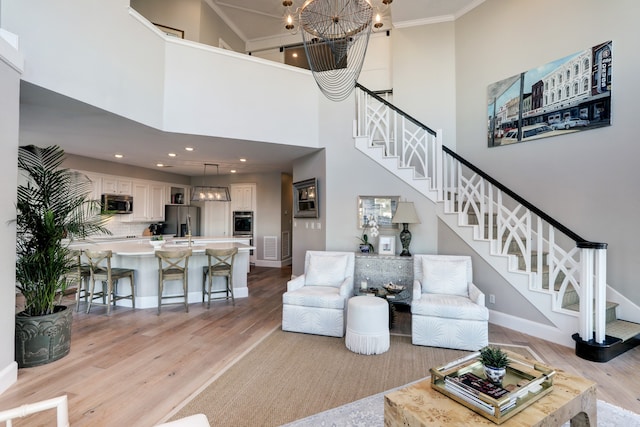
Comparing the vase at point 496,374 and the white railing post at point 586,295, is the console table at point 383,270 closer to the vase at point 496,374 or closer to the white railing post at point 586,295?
the white railing post at point 586,295

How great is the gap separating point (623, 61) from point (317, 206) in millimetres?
4358

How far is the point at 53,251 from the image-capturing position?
2.98 metres

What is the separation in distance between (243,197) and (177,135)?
4.16m

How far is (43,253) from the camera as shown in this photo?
115 inches

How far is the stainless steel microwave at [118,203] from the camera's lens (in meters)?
6.61

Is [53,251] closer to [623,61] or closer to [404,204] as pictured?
[404,204]

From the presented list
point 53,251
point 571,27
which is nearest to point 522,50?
point 571,27

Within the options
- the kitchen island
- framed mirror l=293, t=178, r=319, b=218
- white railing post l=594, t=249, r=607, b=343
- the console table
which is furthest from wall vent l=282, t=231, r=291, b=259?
white railing post l=594, t=249, r=607, b=343

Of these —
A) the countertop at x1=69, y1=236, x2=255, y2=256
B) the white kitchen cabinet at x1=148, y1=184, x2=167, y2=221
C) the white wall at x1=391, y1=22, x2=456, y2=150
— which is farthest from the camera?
the white kitchen cabinet at x1=148, y1=184, x2=167, y2=221

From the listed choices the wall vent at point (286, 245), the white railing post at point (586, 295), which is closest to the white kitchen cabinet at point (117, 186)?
the wall vent at point (286, 245)

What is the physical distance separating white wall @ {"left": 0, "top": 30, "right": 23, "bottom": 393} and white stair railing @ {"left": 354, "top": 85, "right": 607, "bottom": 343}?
13.5ft

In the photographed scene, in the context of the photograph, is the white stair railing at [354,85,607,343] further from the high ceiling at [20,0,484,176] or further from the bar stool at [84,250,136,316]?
the bar stool at [84,250,136,316]

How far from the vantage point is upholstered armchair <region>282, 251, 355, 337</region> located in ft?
11.7

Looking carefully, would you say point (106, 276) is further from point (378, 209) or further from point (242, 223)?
point (242, 223)
